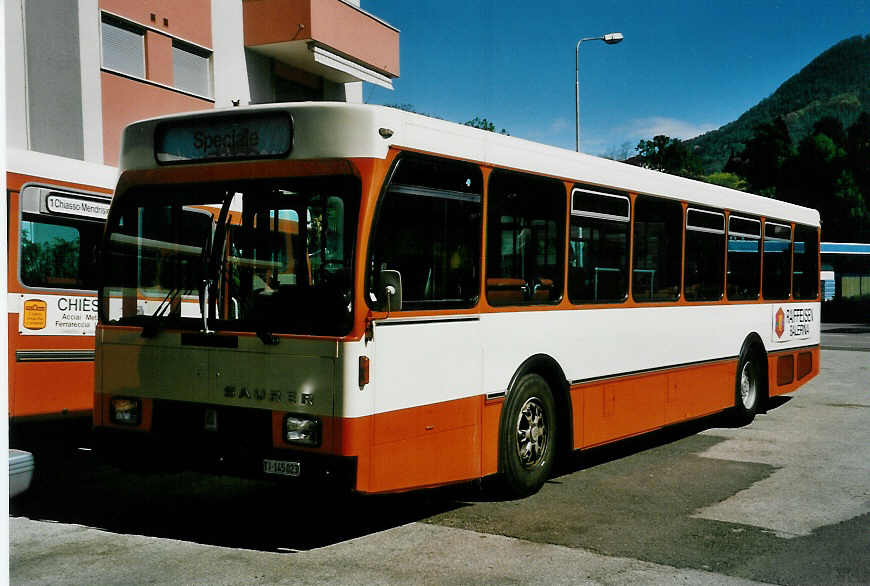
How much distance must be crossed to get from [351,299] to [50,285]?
451 cm

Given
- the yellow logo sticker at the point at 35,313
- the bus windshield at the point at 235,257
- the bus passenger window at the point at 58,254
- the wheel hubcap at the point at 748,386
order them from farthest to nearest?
the wheel hubcap at the point at 748,386 < the bus passenger window at the point at 58,254 < the yellow logo sticker at the point at 35,313 < the bus windshield at the point at 235,257

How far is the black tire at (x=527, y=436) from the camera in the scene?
23.1 feet

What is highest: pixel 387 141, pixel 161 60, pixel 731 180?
pixel 731 180

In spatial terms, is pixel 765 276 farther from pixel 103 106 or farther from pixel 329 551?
pixel 103 106

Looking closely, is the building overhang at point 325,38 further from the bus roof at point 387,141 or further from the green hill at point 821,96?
the green hill at point 821,96

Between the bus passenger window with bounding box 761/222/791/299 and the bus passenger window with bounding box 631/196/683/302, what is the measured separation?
2.90 metres

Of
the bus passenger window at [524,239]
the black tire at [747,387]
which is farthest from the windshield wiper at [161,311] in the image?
the black tire at [747,387]

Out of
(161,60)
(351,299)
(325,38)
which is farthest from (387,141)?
(325,38)

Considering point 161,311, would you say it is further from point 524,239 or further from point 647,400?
point 647,400

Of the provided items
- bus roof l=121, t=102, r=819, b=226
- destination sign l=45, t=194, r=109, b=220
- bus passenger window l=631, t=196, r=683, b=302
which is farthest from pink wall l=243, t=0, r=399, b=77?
bus roof l=121, t=102, r=819, b=226

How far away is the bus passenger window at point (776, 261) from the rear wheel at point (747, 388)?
96 centimetres

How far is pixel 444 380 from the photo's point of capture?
6.43 metres

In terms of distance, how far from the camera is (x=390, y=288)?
228 inches

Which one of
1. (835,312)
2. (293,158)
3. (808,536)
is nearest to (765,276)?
(808,536)
